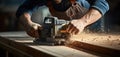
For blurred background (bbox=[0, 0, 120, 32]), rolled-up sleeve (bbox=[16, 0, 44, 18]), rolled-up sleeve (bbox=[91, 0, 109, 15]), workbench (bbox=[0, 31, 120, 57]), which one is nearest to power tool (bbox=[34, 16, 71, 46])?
workbench (bbox=[0, 31, 120, 57])

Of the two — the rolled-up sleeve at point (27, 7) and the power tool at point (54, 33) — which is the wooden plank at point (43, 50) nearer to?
the power tool at point (54, 33)

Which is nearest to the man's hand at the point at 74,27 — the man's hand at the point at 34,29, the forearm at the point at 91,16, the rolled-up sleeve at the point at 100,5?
the forearm at the point at 91,16

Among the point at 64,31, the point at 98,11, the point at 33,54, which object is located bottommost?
the point at 33,54

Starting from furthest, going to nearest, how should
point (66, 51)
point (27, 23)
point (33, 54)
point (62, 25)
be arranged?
point (27, 23) < point (62, 25) < point (33, 54) < point (66, 51)

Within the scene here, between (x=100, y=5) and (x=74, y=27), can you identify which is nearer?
(x=74, y=27)

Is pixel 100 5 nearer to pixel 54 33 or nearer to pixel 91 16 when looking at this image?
pixel 91 16

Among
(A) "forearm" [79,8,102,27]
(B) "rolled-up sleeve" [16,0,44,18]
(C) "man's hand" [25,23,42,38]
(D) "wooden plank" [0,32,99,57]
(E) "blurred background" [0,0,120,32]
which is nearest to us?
(D) "wooden plank" [0,32,99,57]

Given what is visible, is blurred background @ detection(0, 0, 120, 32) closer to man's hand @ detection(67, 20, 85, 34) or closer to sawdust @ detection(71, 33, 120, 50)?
sawdust @ detection(71, 33, 120, 50)

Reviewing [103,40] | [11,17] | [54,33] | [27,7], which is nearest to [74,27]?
[54,33]

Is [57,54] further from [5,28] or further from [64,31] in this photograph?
[5,28]

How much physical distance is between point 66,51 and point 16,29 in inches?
106

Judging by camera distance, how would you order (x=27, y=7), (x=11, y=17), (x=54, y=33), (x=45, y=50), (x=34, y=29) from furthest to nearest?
(x=11, y=17)
(x=27, y=7)
(x=34, y=29)
(x=54, y=33)
(x=45, y=50)

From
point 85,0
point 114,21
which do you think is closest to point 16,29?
point 114,21

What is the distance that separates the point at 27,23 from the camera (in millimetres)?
2547
